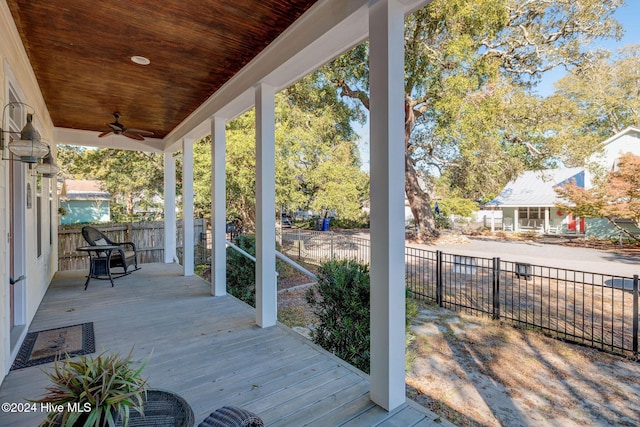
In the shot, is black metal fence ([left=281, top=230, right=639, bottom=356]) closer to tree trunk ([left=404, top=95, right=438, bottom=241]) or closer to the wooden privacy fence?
tree trunk ([left=404, top=95, right=438, bottom=241])

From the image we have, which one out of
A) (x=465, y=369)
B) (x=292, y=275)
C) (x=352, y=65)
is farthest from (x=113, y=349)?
(x=352, y=65)

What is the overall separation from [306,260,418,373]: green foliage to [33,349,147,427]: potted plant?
77.9 inches

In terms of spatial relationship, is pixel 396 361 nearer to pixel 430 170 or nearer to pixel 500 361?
pixel 500 361

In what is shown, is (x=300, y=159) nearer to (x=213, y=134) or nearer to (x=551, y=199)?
(x=213, y=134)

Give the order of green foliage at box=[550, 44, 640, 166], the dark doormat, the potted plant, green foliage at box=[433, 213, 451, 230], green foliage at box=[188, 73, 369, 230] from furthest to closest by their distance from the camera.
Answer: green foliage at box=[433, 213, 451, 230] → green foliage at box=[550, 44, 640, 166] → green foliage at box=[188, 73, 369, 230] → the dark doormat → the potted plant

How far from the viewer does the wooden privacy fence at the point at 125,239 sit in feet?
23.4

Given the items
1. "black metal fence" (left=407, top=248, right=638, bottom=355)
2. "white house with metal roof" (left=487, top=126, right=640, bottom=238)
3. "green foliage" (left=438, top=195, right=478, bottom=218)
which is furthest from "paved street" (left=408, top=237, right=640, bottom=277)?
"white house with metal roof" (left=487, top=126, right=640, bottom=238)

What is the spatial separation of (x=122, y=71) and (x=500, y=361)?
581 cm

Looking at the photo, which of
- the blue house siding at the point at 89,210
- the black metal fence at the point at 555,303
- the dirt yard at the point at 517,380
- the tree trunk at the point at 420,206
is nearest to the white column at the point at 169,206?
the black metal fence at the point at 555,303

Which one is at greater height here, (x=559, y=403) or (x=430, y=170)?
(x=430, y=170)

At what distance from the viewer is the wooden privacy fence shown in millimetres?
7137

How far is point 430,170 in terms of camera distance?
14977 mm

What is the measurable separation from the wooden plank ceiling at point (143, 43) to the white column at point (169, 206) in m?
2.69

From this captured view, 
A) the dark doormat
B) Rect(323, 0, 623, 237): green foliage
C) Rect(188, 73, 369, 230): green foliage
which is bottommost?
the dark doormat
